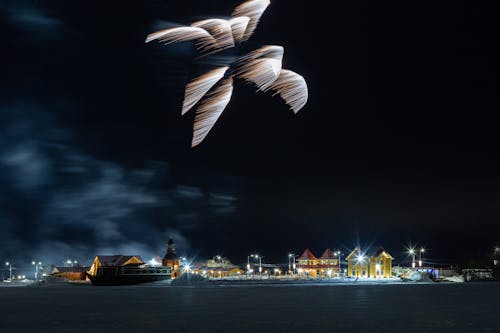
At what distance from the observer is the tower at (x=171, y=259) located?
151000mm

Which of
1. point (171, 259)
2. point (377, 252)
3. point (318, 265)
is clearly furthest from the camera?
point (318, 265)

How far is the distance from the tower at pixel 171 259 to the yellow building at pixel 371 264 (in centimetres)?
4330

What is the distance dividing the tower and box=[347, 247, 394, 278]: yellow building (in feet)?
142

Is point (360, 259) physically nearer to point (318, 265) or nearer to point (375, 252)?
point (375, 252)

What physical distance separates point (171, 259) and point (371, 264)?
164ft

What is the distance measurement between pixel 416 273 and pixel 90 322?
3550 inches

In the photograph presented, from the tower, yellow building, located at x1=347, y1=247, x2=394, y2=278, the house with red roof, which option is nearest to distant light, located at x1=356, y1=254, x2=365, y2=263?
yellow building, located at x1=347, y1=247, x2=394, y2=278

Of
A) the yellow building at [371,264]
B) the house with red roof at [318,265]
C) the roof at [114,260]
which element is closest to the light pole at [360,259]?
the yellow building at [371,264]

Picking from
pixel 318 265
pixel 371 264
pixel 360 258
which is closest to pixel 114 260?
pixel 360 258

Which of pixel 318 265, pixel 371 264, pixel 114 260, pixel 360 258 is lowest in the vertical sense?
pixel 318 265

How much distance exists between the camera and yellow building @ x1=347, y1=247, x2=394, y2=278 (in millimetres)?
136875

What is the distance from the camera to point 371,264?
13938cm

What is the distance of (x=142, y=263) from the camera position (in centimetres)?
14025

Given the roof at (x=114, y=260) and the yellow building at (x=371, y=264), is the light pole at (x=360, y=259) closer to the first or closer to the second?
the yellow building at (x=371, y=264)
